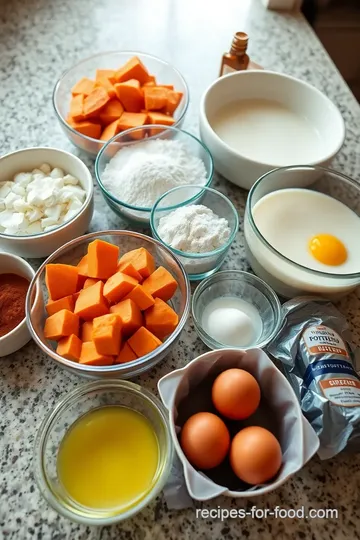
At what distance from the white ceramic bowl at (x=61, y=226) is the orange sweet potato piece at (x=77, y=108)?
14cm

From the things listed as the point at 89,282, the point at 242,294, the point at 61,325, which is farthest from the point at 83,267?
the point at 242,294

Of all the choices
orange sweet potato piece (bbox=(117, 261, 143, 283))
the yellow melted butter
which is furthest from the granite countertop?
orange sweet potato piece (bbox=(117, 261, 143, 283))

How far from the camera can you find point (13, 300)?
945 millimetres

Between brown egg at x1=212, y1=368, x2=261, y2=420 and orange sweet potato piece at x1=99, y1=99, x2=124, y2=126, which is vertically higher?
orange sweet potato piece at x1=99, y1=99, x2=124, y2=126

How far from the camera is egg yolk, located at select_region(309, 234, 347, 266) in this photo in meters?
1.04

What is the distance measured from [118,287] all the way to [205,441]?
0.32 metres

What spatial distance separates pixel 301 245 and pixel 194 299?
28 cm

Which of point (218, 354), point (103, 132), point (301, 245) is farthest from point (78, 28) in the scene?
point (218, 354)

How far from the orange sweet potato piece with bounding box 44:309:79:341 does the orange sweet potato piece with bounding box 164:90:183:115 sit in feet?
2.15

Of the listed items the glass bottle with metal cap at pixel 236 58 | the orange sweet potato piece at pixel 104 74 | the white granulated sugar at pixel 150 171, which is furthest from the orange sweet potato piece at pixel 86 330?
the glass bottle with metal cap at pixel 236 58

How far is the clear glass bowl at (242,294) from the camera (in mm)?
978

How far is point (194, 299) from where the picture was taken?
0.99 m

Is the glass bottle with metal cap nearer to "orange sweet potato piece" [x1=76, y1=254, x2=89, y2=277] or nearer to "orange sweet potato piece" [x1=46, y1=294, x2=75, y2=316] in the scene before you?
"orange sweet potato piece" [x1=76, y1=254, x2=89, y2=277]

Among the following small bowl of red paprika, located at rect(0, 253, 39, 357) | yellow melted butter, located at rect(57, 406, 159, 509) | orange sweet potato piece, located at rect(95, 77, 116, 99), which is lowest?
yellow melted butter, located at rect(57, 406, 159, 509)
